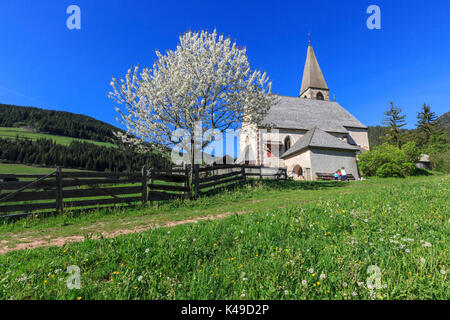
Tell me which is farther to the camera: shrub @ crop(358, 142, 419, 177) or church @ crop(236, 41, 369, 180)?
church @ crop(236, 41, 369, 180)

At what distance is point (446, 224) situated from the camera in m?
3.90

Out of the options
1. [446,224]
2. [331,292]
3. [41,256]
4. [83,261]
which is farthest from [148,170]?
[446,224]

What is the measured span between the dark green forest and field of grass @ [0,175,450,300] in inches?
2454

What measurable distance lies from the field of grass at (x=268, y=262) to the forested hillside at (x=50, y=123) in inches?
4447

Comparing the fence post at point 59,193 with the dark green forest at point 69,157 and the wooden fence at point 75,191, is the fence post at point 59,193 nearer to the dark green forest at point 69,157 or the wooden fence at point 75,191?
the wooden fence at point 75,191

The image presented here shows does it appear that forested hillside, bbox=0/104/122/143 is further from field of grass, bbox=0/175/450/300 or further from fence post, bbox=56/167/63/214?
field of grass, bbox=0/175/450/300

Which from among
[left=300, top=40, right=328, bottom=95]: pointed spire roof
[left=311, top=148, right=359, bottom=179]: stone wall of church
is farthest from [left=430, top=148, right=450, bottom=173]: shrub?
[left=300, top=40, right=328, bottom=95]: pointed spire roof

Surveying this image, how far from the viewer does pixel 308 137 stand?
28516 mm

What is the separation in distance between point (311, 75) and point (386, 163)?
30.2 metres

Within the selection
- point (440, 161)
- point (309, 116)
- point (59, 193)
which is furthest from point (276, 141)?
point (440, 161)

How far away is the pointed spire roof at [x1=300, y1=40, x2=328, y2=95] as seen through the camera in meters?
46.8

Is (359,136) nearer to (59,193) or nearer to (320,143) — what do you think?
(320,143)

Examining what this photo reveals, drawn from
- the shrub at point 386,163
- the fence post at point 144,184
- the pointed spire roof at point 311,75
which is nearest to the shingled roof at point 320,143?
the shrub at point 386,163

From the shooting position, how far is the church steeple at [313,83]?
153 ft
